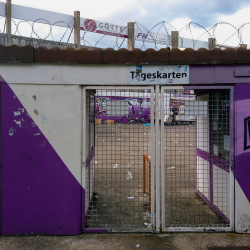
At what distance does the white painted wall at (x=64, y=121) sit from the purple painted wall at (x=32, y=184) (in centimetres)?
9

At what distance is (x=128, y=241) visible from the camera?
3213 millimetres

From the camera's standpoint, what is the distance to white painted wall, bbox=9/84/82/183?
3.39m

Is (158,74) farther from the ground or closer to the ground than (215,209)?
farther from the ground

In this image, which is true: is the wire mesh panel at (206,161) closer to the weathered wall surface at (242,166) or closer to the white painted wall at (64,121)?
the weathered wall surface at (242,166)

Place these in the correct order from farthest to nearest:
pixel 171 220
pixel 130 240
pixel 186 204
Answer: pixel 186 204, pixel 171 220, pixel 130 240

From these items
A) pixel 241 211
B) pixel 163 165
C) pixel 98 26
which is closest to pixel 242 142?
pixel 241 211

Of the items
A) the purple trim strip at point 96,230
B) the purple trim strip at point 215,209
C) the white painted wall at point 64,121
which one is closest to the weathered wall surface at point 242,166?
the purple trim strip at point 215,209

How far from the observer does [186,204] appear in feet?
15.2

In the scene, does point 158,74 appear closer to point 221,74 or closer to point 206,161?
point 221,74

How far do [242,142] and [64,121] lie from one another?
8.46ft

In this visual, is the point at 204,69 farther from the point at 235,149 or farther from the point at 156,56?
the point at 235,149

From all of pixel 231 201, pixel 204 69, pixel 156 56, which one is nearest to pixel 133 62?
pixel 156 56

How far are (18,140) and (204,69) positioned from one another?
9.30 ft

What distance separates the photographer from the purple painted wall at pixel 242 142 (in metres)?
3.39
